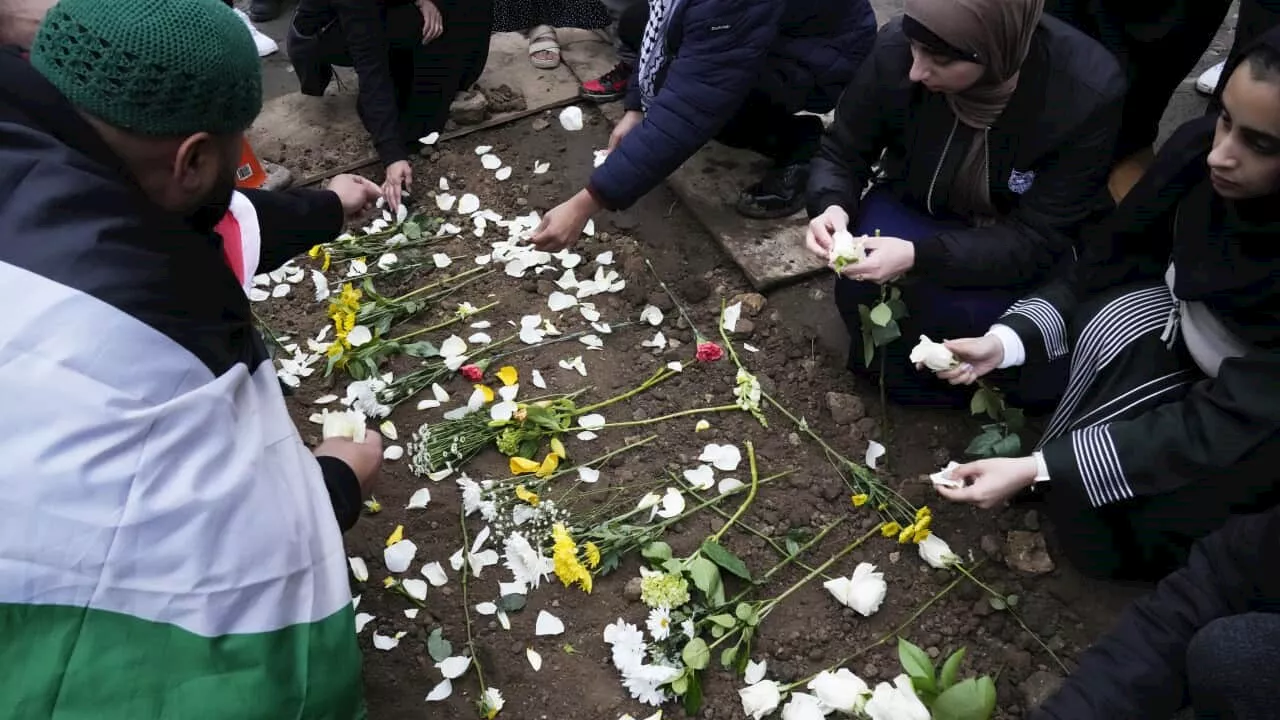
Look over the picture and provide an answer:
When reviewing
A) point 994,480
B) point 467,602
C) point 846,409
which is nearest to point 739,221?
point 846,409

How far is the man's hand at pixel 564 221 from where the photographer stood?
2.59 meters

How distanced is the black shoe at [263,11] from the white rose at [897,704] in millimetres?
3992

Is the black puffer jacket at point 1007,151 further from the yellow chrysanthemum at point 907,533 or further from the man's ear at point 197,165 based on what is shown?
the man's ear at point 197,165

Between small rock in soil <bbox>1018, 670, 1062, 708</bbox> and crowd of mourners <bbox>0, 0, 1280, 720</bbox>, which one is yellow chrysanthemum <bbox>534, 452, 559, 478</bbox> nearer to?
crowd of mourners <bbox>0, 0, 1280, 720</bbox>

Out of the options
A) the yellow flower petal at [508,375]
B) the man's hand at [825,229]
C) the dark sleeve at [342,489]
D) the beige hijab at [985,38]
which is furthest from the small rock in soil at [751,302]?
the dark sleeve at [342,489]

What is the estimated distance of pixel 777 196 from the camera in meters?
3.13

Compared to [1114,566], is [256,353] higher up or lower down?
higher up

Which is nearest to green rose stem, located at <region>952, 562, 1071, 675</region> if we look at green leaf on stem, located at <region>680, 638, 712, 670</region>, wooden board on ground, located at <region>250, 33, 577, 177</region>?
green leaf on stem, located at <region>680, 638, 712, 670</region>

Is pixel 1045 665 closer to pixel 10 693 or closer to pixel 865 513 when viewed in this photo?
pixel 865 513

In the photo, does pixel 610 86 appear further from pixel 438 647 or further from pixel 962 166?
pixel 438 647

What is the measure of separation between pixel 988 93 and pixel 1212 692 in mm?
1272

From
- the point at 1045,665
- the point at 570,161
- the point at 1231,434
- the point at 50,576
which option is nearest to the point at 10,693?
the point at 50,576

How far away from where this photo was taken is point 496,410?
2512mm

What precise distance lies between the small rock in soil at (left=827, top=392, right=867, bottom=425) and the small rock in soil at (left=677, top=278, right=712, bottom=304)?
1.77 feet
